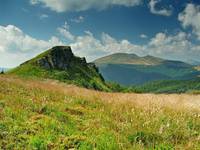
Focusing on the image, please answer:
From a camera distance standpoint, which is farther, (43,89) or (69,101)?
(43,89)

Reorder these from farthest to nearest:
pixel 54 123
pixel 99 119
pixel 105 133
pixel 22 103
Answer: pixel 22 103 < pixel 99 119 < pixel 54 123 < pixel 105 133

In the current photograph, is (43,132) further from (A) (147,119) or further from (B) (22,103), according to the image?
(B) (22,103)

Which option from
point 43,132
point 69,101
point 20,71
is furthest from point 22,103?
point 20,71

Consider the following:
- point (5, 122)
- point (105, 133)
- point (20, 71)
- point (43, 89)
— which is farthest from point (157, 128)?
point (20, 71)

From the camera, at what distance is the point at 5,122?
8.87 meters

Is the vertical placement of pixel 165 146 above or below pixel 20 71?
below

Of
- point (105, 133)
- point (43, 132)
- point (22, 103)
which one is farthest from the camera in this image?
point (22, 103)

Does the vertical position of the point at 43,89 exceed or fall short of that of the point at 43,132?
it exceeds it

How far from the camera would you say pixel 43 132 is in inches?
333

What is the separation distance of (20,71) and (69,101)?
151 meters

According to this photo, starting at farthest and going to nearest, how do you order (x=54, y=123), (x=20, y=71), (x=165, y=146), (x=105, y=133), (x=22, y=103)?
(x=20, y=71), (x=22, y=103), (x=54, y=123), (x=105, y=133), (x=165, y=146)

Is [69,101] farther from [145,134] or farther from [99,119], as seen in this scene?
[145,134]

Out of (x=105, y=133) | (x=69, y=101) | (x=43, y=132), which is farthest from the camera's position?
(x=69, y=101)

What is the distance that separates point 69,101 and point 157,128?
267 inches
